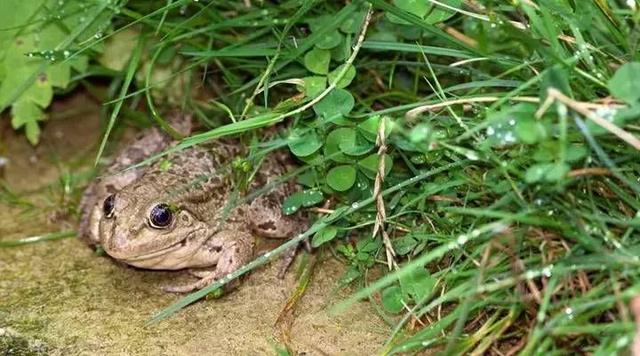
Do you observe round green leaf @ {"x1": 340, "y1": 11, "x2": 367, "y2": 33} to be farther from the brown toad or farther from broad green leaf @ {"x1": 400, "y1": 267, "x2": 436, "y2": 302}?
broad green leaf @ {"x1": 400, "y1": 267, "x2": 436, "y2": 302}

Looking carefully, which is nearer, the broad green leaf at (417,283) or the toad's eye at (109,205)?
the broad green leaf at (417,283)

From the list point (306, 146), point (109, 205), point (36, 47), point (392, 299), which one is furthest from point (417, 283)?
point (36, 47)

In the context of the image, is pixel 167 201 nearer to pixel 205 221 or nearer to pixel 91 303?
pixel 205 221

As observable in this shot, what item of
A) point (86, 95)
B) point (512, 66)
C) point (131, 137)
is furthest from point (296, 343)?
point (86, 95)

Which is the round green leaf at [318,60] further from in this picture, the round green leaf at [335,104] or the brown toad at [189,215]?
the brown toad at [189,215]

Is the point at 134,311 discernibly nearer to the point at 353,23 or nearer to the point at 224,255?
the point at 224,255

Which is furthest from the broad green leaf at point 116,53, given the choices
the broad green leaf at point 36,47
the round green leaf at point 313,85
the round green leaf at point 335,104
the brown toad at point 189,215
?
the round green leaf at point 335,104

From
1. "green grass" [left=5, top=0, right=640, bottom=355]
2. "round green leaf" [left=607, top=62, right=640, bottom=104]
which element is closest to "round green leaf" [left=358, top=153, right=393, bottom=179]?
"green grass" [left=5, top=0, right=640, bottom=355]
